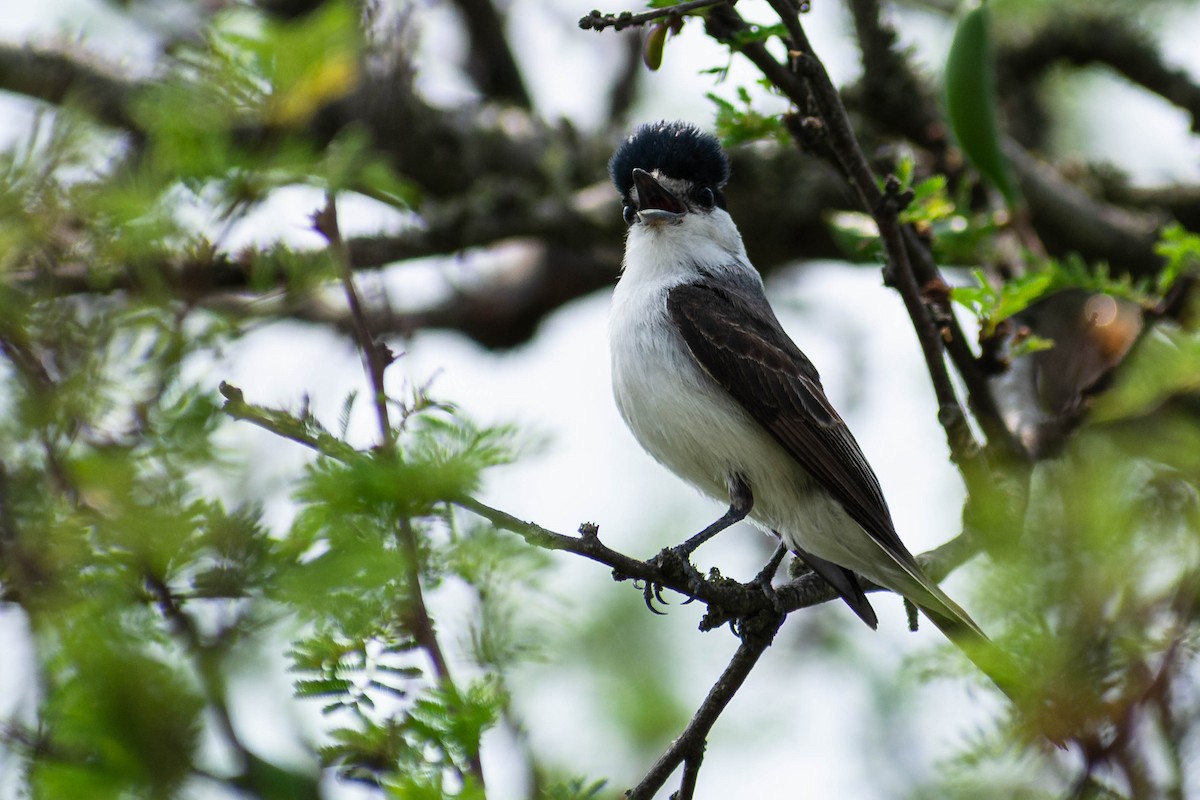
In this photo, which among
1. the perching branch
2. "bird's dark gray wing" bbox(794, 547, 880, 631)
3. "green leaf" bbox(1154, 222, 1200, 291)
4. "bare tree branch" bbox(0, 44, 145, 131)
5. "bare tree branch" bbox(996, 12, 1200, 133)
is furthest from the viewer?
"bare tree branch" bbox(996, 12, 1200, 133)

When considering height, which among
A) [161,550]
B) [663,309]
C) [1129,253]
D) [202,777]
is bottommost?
[202,777]

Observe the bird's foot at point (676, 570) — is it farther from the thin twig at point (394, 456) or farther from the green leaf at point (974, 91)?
the green leaf at point (974, 91)

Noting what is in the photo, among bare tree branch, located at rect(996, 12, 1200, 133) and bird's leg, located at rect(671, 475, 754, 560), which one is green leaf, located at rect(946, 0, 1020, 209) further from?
bare tree branch, located at rect(996, 12, 1200, 133)

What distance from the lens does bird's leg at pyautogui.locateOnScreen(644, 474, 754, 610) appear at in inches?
113

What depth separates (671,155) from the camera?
431 cm

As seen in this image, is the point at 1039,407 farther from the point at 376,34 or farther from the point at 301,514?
the point at 301,514

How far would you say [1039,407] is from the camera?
4438 millimetres

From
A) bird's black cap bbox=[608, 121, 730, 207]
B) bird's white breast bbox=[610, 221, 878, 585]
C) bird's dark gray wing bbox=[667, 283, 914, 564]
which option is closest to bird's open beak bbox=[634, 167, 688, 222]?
bird's black cap bbox=[608, 121, 730, 207]

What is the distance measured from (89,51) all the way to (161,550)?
4.53 meters

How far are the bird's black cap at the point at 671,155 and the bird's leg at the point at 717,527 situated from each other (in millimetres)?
1146

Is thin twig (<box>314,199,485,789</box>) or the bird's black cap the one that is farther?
the bird's black cap

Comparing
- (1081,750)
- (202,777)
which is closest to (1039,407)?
(1081,750)

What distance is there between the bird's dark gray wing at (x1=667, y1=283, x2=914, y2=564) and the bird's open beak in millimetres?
305

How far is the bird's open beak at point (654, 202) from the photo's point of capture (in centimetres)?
425
